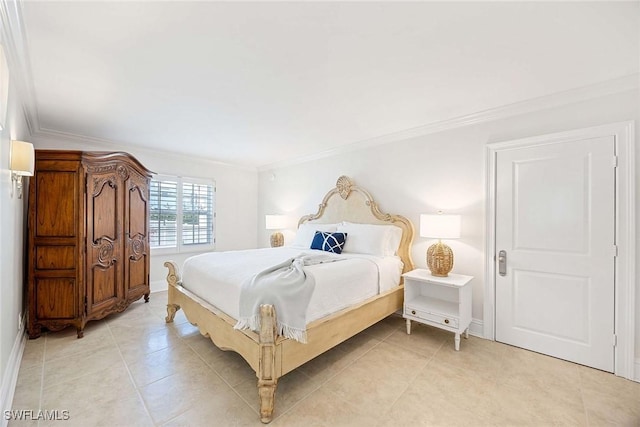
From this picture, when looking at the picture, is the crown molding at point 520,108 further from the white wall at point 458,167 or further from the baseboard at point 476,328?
the baseboard at point 476,328

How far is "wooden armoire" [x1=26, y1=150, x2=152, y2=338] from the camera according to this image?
2705 mm

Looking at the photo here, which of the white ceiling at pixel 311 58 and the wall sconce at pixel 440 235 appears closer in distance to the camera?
the white ceiling at pixel 311 58

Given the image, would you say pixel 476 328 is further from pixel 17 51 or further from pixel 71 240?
pixel 17 51

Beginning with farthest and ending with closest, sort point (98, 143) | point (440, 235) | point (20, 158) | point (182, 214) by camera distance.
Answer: point (182, 214), point (98, 143), point (440, 235), point (20, 158)

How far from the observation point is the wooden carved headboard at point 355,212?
338cm

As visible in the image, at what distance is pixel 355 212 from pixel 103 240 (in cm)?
319

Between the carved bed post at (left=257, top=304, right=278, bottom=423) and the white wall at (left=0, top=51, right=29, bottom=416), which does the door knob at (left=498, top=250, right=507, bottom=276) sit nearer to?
the carved bed post at (left=257, top=304, right=278, bottom=423)

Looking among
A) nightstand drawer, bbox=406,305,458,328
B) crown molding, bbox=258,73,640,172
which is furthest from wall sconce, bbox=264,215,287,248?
nightstand drawer, bbox=406,305,458,328

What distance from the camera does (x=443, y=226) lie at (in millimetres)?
2789

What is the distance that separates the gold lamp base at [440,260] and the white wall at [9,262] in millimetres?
3446

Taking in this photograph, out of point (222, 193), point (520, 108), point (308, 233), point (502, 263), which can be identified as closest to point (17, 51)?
point (308, 233)

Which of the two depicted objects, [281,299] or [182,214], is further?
[182,214]

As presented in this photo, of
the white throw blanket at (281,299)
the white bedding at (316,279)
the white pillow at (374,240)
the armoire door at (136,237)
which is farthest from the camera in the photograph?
the armoire door at (136,237)

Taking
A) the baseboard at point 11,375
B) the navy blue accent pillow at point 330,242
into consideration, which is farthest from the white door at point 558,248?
the baseboard at point 11,375
